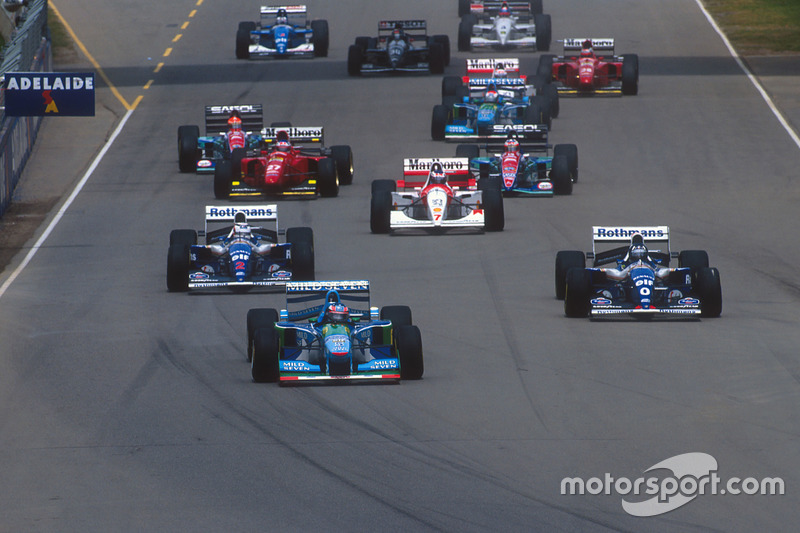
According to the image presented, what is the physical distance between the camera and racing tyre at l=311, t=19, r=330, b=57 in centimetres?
5644

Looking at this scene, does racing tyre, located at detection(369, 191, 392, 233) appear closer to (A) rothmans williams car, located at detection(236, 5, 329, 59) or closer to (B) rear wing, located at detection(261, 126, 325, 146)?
(B) rear wing, located at detection(261, 126, 325, 146)

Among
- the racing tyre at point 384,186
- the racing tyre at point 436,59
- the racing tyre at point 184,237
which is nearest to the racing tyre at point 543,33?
the racing tyre at point 436,59

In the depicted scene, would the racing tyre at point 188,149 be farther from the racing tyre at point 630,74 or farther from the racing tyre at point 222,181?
the racing tyre at point 630,74

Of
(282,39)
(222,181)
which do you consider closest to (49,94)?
(222,181)

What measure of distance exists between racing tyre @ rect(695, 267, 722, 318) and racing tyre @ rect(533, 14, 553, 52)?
3412cm

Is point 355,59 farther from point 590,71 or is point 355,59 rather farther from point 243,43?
point 590,71

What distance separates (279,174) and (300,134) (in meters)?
2.16

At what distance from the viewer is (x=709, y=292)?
76.6 ft

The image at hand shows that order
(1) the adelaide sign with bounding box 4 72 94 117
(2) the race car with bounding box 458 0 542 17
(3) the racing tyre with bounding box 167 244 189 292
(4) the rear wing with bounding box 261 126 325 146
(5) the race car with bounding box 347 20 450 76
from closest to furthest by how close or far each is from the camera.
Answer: (3) the racing tyre with bounding box 167 244 189 292
(1) the adelaide sign with bounding box 4 72 94 117
(4) the rear wing with bounding box 261 126 325 146
(5) the race car with bounding box 347 20 450 76
(2) the race car with bounding box 458 0 542 17

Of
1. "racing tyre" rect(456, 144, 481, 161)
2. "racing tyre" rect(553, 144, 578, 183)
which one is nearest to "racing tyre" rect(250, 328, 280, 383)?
"racing tyre" rect(456, 144, 481, 161)

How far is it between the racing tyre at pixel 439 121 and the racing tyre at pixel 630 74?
895 cm

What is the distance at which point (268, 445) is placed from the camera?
16922mm

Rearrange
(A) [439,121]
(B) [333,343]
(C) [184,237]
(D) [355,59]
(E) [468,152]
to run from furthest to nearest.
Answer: (D) [355,59] < (A) [439,121] < (E) [468,152] < (C) [184,237] < (B) [333,343]

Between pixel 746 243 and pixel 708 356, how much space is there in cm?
1026
